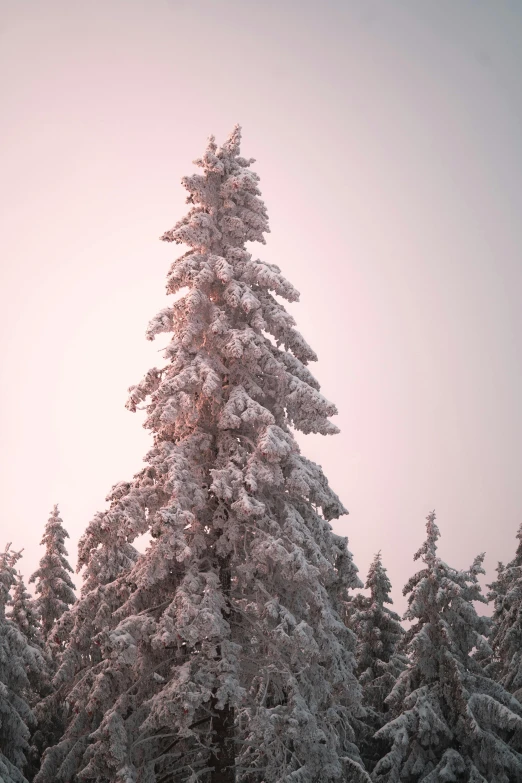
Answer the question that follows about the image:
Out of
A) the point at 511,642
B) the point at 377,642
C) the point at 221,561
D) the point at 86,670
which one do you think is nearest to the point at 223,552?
the point at 221,561

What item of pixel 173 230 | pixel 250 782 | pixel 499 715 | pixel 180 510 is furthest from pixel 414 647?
pixel 173 230

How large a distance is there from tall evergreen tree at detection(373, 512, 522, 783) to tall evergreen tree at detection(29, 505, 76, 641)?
17192 millimetres

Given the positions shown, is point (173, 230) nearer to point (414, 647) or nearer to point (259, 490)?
point (259, 490)

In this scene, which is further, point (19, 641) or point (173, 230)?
point (19, 641)

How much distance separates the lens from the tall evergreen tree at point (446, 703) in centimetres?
2225

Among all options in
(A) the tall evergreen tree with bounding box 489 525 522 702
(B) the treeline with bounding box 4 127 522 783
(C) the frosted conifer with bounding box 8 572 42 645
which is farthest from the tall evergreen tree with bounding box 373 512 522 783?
(C) the frosted conifer with bounding box 8 572 42 645

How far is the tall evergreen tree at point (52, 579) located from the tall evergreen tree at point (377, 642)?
13.9 metres

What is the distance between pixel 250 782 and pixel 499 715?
27.0ft

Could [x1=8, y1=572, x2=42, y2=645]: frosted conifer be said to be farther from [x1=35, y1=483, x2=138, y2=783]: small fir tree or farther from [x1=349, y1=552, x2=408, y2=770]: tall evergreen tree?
[x1=349, y1=552, x2=408, y2=770]: tall evergreen tree

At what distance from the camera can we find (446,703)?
23.1 m

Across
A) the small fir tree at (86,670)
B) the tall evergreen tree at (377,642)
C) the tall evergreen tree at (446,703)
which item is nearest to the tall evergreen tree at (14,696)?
the small fir tree at (86,670)

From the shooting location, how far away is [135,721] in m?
13.9

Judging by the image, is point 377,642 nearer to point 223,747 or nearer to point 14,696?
point 14,696

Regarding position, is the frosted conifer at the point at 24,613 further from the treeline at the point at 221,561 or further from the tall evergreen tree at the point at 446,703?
the tall evergreen tree at the point at 446,703
